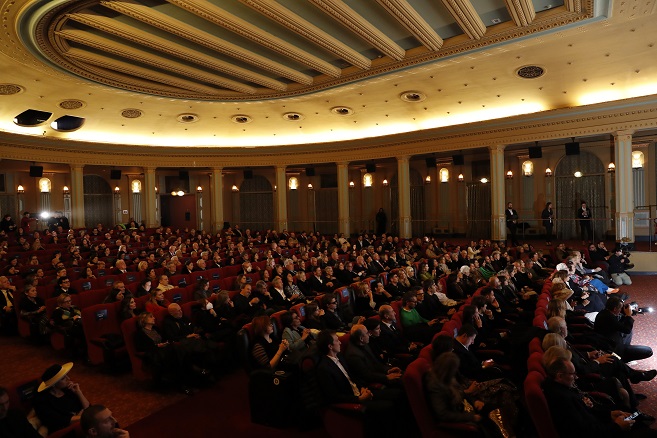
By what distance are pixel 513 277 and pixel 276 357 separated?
601cm

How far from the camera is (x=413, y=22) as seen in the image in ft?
28.9

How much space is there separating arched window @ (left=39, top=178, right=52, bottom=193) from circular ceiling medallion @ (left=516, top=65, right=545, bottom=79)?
65.0 feet

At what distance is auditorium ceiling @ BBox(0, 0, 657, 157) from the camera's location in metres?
8.61

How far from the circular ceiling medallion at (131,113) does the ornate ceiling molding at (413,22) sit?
35.6 feet

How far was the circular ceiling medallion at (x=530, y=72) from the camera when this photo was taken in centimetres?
1189

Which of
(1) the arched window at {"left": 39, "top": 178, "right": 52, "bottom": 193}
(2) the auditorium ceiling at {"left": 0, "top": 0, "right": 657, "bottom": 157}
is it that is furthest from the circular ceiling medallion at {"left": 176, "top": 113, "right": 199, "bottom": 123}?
(1) the arched window at {"left": 39, "top": 178, "right": 52, "bottom": 193}

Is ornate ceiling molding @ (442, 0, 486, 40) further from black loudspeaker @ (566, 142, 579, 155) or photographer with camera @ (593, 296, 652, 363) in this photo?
black loudspeaker @ (566, 142, 579, 155)

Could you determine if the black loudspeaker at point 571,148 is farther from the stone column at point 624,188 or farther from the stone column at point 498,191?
the stone column at point 498,191

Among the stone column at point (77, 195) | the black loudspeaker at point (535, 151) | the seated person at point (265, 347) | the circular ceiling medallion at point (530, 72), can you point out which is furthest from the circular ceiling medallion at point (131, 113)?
the black loudspeaker at point (535, 151)

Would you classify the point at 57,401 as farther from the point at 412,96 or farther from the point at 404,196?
the point at 404,196

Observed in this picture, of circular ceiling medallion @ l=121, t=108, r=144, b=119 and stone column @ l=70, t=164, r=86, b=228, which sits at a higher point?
circular ceiling medallion @ l=121, t=108, r=144, b=119

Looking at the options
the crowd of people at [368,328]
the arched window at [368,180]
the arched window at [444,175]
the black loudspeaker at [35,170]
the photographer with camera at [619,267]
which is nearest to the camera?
the crowd of people at [368,328]

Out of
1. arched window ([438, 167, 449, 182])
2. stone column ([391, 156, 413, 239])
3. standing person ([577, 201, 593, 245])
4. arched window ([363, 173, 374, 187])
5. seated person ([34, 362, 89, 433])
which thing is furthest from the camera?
arched window ([363, 173, 374, 187])

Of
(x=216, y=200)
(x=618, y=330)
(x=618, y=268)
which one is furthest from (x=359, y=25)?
(x=216, y=200)
